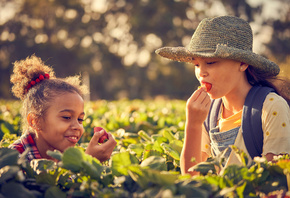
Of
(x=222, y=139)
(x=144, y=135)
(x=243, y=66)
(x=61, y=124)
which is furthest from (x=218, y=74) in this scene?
(x=61, y=124)

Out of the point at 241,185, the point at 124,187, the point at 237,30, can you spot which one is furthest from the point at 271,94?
the point at 124,187

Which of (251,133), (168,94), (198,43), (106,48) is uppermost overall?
(106,48)

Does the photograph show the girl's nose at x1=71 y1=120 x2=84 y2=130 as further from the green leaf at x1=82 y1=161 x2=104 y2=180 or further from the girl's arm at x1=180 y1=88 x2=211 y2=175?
the green leaf at x1=82 y1=161 x2=104 y2=180

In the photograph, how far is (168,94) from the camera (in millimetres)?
49219

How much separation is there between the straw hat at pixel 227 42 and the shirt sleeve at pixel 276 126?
1.13ft

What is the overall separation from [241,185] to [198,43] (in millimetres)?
1296

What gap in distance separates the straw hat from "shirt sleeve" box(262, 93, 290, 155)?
13.6 inches

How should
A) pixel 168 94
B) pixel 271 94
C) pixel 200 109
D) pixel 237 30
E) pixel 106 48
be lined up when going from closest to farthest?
pixel 200 109 → pixel 271 94 → pixel 237 30 → pixel 106 48 → pixel 168 94

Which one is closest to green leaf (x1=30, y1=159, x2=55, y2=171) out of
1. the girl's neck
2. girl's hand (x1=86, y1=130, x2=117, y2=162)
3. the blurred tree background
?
girl's hand (x1=86, y1=130, x2=117, y2=162)

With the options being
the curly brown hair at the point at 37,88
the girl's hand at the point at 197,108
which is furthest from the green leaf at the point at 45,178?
the curly brown hair at the point at 37,88

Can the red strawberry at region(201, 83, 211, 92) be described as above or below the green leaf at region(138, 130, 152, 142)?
above

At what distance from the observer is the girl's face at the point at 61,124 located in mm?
2617

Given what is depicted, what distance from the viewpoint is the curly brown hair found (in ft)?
9.02

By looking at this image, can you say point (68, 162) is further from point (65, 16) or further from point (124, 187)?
point (65, 16)
